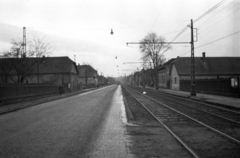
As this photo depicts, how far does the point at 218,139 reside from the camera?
7027 millimetres

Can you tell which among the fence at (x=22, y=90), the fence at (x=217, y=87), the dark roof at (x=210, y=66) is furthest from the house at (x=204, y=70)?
the fence at (x=22, y=90)

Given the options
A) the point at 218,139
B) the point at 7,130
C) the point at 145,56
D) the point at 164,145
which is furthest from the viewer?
the point at 145,56

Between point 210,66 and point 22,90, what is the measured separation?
1535 inches

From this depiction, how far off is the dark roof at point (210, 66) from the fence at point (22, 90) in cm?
2790

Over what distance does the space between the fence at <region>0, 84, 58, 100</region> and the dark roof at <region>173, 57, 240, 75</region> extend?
91.5 feet

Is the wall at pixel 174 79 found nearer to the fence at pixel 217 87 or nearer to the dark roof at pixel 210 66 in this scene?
the dark roof at pixel 210 66

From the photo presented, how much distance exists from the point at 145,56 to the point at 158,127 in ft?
162

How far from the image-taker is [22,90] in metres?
22.8

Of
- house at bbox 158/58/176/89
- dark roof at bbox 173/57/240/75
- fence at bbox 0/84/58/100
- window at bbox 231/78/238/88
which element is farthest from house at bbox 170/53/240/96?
fence at bbox 0/84/58/100

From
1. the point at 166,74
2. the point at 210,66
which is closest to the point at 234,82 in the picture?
the point at 210,66

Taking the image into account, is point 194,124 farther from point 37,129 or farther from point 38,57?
point 38,57

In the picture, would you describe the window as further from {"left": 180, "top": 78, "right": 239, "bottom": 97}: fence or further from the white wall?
the white wall

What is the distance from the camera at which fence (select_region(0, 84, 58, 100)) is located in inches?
764

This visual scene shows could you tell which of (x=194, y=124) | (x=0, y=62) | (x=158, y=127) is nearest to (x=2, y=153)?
(x=158, y=127)
